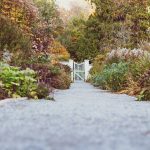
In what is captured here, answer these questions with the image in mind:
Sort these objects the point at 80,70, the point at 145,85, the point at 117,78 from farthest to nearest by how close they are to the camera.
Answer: the point at 80,70 < the point at 117,78 < the point at 145,85

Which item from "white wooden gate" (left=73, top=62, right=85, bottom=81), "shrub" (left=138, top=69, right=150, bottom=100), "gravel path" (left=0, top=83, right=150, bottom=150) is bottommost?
"gravel path" (left=0, top=83, right=150, bottom=150)

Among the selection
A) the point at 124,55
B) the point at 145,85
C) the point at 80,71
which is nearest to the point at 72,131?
the point at 145,85

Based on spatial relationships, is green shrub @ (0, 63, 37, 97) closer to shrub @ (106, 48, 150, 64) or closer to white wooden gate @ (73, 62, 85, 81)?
shrub @ (106, 48, 150, 64)

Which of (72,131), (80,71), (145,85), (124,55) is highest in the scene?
(124,55)

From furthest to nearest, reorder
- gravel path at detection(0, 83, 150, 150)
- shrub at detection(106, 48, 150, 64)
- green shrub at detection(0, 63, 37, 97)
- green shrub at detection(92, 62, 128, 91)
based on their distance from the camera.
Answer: shrub at detection(106, 48, 150, 64) < green shrub at detection(92, 62, 128, 91) < green shrub at detection(0, 63, 37, 97) < gravel path at detection(0, 83, 150, 150)

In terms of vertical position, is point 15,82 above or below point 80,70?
below

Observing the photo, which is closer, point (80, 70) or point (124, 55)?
point (124, 55)

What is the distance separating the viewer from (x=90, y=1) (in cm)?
3919

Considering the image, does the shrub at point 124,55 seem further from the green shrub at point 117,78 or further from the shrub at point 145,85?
the shrub at point 145,85

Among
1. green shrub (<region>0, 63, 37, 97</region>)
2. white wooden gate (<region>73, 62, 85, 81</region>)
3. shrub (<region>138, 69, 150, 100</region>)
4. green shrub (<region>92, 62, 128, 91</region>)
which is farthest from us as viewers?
white wooden gate (<region>73, 62, 85, 81</region>)

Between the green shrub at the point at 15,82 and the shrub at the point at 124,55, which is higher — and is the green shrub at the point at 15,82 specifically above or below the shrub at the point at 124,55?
below

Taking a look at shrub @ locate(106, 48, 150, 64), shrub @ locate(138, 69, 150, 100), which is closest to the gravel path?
shrub @ locate(138, 69, 150, 100)

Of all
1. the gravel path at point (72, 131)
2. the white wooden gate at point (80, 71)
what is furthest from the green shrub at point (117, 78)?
the white wooden gate at point (80, 71)

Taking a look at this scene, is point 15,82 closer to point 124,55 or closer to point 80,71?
point 124,55
